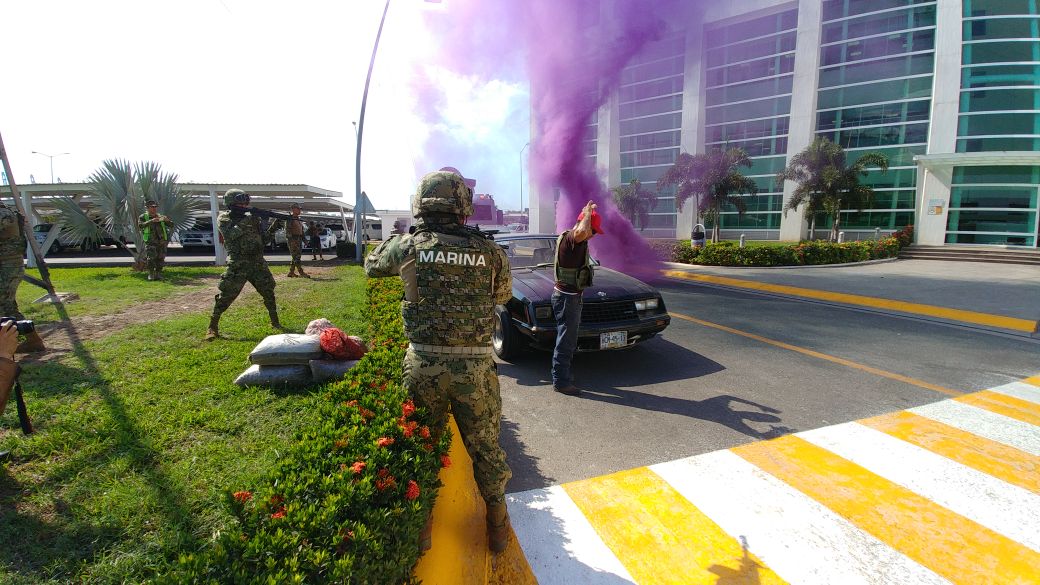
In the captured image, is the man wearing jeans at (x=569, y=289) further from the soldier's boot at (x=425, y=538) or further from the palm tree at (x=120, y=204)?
the palm tree at (x=120, y=204)

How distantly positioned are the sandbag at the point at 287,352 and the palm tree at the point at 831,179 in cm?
2219

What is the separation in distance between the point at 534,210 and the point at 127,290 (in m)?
24.8

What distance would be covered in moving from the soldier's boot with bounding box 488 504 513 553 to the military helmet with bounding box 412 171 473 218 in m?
1.56

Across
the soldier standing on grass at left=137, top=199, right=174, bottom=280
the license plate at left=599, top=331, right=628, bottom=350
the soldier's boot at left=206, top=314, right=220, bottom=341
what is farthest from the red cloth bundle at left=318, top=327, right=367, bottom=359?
the soldier standing on grass at left=137, top=199, right=174, bottom=280

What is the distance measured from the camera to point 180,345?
536 centimetres

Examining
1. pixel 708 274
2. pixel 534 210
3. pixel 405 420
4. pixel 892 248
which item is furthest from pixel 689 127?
pixel 405 420

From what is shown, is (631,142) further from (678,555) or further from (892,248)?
(678,555)

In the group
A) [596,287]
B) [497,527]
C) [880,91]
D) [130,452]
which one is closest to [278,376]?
[130,452]

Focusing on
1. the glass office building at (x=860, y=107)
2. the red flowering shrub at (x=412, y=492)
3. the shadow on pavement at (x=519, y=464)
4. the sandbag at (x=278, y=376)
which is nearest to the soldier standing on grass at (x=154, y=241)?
the sandbag at (x=278, y=376)

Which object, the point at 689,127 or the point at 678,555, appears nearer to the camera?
the point at 678,555

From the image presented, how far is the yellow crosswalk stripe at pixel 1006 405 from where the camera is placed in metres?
3.96

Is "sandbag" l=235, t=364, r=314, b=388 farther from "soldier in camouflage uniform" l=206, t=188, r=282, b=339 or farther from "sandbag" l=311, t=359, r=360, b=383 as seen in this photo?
"soldier in camouflage uniform" l=206, t=188, r=282, b=339

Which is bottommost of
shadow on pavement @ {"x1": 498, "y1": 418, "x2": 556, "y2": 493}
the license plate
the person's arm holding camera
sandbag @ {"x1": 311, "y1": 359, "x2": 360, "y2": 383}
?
shadow on pavement @ {"x1": 498, "y1": 418, "x2": 556, "y2": 493}

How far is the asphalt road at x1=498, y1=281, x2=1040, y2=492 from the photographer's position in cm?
357
